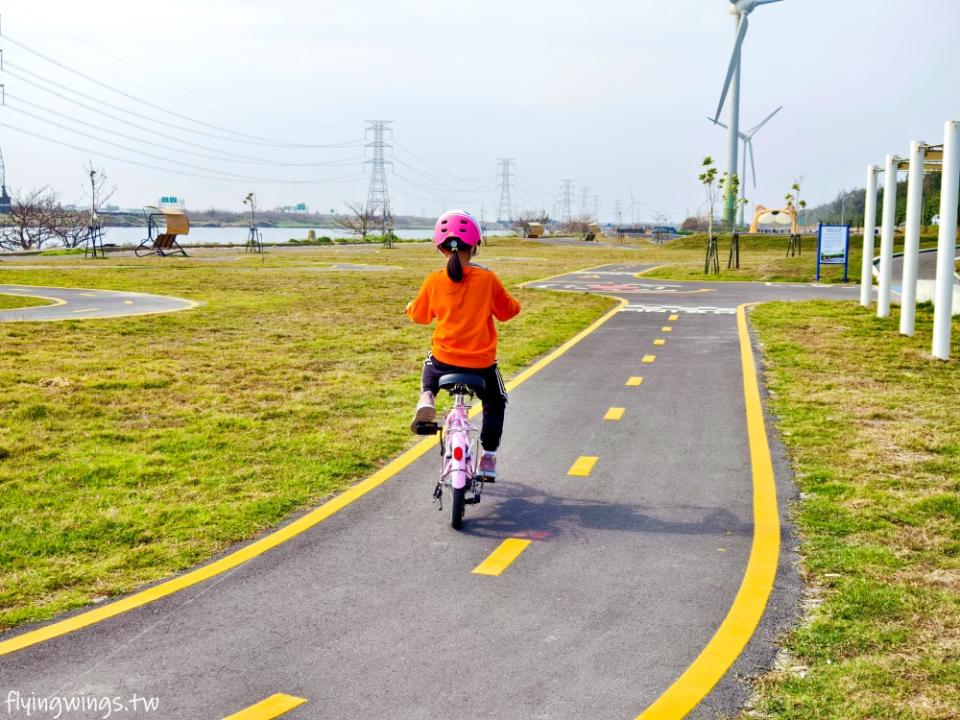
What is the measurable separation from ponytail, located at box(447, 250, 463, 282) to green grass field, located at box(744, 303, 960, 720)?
262 cm

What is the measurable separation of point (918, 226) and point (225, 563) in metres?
12.6

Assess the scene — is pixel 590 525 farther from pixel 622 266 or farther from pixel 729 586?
pixel 622 266

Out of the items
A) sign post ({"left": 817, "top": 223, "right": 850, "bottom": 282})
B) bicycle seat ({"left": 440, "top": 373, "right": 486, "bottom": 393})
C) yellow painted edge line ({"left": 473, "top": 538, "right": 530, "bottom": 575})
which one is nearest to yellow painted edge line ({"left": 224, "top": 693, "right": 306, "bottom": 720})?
yellow painted edge line ({"left": 473, "top": 538, "right": 530, "bottom": 575})

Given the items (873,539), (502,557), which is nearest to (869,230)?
(873,539)

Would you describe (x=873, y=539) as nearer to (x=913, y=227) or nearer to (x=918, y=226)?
(x=913, y=227)

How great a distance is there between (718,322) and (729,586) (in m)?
12.9

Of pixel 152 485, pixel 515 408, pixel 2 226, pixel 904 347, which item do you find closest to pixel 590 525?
pixel 152 485

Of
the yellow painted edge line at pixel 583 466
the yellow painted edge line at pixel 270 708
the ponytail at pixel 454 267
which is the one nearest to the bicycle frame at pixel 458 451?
the ponytail at pixel 454 267

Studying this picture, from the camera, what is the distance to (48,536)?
5.78m

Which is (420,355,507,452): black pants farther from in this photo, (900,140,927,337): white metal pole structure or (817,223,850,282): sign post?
(817,223,850,282): sign post

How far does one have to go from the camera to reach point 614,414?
30.8 ft

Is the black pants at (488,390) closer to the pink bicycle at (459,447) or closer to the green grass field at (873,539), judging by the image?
the pink bicycle at (459,447)

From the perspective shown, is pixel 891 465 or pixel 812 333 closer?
pixel 891 465

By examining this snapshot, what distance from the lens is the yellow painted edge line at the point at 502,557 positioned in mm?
5266
